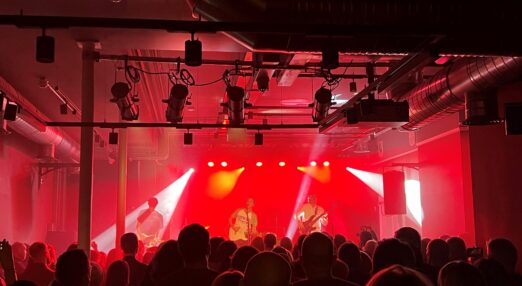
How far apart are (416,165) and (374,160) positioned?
649 centimetres

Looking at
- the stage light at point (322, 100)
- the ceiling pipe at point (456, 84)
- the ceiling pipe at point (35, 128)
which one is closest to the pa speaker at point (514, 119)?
the ceiling pipe at point (456, 84)

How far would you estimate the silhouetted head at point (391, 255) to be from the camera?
13.1 ft

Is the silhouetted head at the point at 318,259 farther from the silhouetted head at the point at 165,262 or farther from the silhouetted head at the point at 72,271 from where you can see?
the silhouetted head at the point at 72,271

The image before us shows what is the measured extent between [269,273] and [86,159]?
5.89 m

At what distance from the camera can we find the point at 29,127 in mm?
10445

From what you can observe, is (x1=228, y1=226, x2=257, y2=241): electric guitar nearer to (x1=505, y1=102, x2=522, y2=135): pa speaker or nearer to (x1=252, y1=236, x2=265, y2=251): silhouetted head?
(x1=252, y1=236, x2=265, y2=251): silhouetted head

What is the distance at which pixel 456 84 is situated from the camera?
23.5 ft

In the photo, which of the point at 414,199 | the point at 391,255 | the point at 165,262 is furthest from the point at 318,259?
the point at 414,199

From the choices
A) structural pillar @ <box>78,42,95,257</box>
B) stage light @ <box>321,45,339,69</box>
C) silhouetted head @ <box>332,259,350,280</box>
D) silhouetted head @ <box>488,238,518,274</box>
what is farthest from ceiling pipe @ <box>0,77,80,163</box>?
silhouetted head @ <box>488,238,518,274</box>

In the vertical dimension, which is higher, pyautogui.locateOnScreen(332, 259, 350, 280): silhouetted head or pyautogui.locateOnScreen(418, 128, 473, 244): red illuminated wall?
pyautogui.locateOnScreen(418, 128, 473, 244): red illuminated wall

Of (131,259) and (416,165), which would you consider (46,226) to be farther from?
(131,259)

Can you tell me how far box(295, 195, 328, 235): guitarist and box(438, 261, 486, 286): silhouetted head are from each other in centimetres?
1127

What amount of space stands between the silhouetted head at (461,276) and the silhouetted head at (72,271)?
6.96 ft

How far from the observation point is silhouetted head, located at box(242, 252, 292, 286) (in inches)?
97.9
